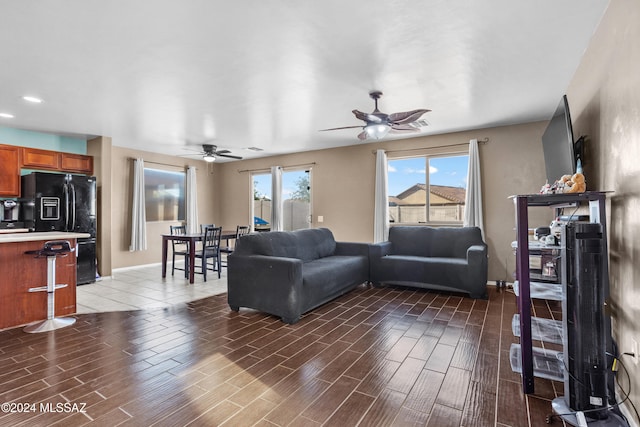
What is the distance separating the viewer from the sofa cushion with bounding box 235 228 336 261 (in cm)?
386

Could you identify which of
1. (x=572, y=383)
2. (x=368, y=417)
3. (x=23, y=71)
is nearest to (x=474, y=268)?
(x=572, y=383)

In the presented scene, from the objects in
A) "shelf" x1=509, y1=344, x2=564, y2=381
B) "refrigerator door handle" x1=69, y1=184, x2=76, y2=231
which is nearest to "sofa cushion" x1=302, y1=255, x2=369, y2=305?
"shelf" x1=509, y1=344, x2=564, y2=381

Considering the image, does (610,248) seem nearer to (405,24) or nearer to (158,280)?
(405,24)

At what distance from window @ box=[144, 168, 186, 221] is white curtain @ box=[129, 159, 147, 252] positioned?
29cm

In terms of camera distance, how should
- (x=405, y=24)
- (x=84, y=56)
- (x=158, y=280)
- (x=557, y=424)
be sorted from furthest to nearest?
(x=158, y=280) < (x=84, y=56) < (x=405, y=24) < (x=557, y=424)

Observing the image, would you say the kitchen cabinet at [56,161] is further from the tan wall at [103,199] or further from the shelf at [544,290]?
the shelf at [544,290]

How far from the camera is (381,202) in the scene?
6.03 metres

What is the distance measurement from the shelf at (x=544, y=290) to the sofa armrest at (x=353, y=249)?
2724mm

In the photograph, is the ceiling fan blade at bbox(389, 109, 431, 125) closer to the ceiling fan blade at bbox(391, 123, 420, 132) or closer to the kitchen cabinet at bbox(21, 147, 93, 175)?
the ceiling fan blade at bbox(391, 123, 420, 132)

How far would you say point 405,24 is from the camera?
2379 millimetres

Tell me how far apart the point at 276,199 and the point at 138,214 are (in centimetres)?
294

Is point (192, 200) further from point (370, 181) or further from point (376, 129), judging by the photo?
point (376, 129)

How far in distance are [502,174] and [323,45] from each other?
12.7 feet

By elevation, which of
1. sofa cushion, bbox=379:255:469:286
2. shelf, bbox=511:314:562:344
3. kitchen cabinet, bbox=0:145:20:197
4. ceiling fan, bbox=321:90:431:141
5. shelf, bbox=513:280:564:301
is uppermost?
ceiling fan, bbox=321:90:431:141
